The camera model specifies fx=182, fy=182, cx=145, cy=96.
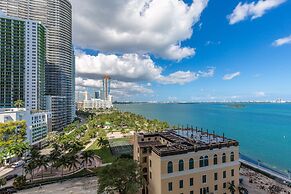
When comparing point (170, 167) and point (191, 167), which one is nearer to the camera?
→ point (170, 167)

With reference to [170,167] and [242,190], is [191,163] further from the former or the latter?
[242,190]

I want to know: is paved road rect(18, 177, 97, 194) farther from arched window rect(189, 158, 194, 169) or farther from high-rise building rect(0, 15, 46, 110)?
high-rise building rect(0, 15, 46, 110)

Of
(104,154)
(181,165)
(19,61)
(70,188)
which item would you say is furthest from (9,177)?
(19,61)

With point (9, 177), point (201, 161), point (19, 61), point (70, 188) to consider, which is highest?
point (19, 61)

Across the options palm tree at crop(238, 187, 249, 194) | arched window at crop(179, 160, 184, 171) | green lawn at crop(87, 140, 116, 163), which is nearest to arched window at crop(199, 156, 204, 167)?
arched window at crop(179, 160, 184, 171)

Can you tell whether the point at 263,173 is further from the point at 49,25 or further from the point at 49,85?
the point at 49,25

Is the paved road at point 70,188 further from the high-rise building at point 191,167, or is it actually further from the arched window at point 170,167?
the arched window at point 170,167

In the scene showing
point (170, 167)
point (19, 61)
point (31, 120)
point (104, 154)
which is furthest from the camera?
point (19, 61)

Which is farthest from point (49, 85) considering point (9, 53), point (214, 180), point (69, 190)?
point (214, 180)
